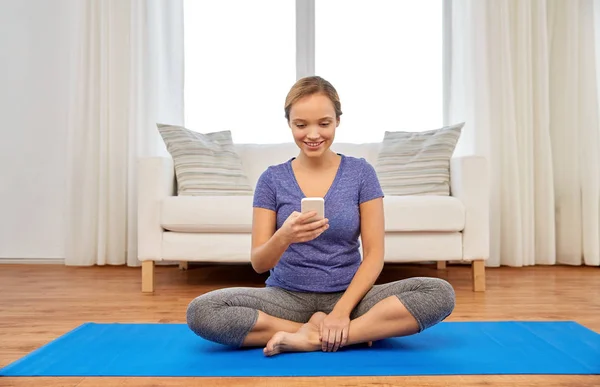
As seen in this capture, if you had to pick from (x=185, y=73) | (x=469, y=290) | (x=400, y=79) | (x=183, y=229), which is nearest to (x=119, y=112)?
(x=185, y=73)

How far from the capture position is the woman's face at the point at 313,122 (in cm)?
163

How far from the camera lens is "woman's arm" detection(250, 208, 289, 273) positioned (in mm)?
1543

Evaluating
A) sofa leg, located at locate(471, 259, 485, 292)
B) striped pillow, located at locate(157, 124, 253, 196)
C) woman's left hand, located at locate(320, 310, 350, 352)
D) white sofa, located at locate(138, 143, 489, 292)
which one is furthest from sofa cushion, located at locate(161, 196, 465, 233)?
woman's left hand, located at locate(320, 310, 350, 352)

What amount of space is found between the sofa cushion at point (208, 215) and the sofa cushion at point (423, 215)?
0.69 metres

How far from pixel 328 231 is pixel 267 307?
278 mm

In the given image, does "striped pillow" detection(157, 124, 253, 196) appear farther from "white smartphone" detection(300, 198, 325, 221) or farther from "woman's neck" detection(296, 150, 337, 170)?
"white smartphone" detection(300, 198, 325, 221)

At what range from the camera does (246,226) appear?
2.82 meters

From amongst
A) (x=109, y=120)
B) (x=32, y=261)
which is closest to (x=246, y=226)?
(x=109, y=120)

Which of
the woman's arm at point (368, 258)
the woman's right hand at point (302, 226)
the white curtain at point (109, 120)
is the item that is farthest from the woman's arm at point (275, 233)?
the white curtain at point (109, 120)

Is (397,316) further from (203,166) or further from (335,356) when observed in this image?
(203,166)

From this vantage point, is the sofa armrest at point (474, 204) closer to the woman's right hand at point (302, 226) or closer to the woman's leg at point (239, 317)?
the woman's leg at point (239, 317)

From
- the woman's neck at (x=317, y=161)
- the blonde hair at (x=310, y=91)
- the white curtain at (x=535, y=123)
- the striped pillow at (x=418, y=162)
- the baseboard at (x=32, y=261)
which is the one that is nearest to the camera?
the blonde hair at (x=310, y=91)

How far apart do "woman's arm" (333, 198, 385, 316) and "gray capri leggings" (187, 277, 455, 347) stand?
65mm

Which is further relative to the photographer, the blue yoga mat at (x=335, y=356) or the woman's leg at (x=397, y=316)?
the woman's leg at (x=397, y=316)
